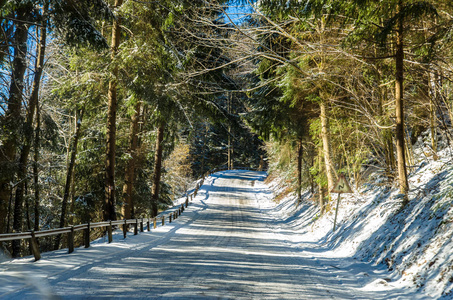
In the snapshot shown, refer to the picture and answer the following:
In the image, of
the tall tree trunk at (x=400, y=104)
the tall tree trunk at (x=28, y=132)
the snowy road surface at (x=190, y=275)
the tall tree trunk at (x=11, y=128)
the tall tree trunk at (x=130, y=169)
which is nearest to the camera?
the snowy road surface at (x=190, y=275)

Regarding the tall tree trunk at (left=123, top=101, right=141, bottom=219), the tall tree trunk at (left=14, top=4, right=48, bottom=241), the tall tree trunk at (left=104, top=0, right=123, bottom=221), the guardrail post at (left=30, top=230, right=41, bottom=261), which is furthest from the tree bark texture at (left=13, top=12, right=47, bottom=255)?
the tall tree trunk at (left=123, top=101, right=141, bottom=219)

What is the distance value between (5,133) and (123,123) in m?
9.20

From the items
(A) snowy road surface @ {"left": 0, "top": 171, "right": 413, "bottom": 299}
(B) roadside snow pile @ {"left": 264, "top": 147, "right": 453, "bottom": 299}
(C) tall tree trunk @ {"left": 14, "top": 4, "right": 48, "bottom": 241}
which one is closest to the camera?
(A) snowy road surface @ {"left": 0, "top": 171, "right": 413, "bottom": 299}

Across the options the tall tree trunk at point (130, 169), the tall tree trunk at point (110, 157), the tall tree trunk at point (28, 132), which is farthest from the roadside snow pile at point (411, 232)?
the tall tree trunk at point (130, 169)

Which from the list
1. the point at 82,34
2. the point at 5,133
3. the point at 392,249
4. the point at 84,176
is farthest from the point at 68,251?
the point at 84,176

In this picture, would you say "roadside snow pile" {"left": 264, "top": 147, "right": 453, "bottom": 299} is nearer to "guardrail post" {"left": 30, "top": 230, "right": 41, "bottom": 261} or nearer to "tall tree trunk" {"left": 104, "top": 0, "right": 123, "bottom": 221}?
"guardrail post" {"left": 30, "top": 230, "right": 41, "bottom": 261}

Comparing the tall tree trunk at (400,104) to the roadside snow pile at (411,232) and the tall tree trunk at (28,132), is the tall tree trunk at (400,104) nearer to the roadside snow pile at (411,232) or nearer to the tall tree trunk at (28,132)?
the roadside snow pile at (411,232)

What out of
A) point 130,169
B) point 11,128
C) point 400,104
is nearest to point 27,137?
point 11,128

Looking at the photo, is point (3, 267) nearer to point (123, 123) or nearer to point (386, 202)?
point (386, 202)

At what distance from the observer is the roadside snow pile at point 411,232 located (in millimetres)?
5555

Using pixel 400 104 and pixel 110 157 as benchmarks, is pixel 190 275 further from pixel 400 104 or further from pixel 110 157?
pixel 110 157

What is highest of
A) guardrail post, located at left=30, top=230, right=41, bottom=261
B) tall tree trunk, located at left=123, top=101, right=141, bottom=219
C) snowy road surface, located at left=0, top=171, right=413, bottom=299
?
tall tree trunk, located at left=123, top=101, right=141, bottom=219

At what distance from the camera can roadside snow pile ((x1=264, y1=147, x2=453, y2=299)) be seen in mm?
5555

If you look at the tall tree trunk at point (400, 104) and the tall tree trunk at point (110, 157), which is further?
the tall tree trunk at point (110, 157)
